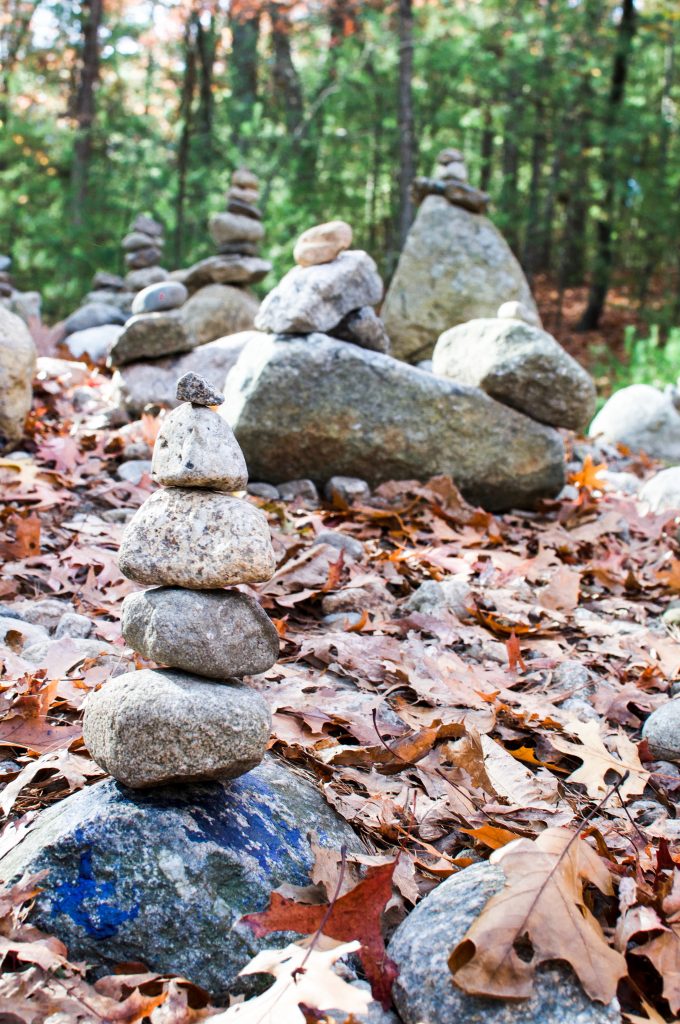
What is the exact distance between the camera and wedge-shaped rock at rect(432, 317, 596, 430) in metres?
5.64

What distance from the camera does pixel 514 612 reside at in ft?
13.2

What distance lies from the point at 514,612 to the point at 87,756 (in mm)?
2173

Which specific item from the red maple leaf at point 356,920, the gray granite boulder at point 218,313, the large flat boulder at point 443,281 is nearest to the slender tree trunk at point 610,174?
the large flat boulder at point 443,281

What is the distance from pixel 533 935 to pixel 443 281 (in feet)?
28.7

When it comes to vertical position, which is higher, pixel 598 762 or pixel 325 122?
A: pixel 325 122

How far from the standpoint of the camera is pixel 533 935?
5.65ft

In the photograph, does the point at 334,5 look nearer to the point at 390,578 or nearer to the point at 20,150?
the point at 20,150

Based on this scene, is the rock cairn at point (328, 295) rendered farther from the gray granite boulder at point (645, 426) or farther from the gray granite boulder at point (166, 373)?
the gray granite boulder at point (645, 426)

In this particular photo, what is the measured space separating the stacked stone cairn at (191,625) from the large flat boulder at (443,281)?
778 centimetres

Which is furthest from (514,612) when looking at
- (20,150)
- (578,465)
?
(20,150)

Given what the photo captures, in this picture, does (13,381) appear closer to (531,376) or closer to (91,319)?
(531,376)

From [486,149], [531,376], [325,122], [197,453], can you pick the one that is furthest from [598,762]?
[486,149]

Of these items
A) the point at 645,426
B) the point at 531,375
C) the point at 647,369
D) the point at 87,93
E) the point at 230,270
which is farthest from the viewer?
the point at 87,93

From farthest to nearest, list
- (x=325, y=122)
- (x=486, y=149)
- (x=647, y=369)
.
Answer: (x=486, y=149), (x=325, y=122), (x=647, y=369)
